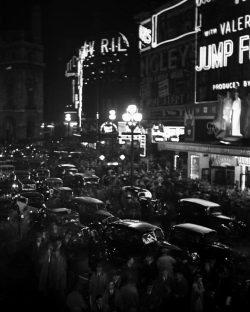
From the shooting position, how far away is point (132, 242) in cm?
1496

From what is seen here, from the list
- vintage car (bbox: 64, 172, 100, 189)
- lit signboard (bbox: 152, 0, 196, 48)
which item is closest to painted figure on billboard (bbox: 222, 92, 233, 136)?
vintage car (bbox: 64, 172, 100, 189)

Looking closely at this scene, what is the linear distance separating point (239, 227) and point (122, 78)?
47.5 metres

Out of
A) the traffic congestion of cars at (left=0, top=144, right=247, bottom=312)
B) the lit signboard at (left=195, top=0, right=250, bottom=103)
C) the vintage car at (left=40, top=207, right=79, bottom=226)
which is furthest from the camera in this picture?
the lit signboard at (left=195, top=0, right=250, bottom=103)

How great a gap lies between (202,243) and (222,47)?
21.6m

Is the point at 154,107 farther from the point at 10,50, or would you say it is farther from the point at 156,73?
the point at 10,50

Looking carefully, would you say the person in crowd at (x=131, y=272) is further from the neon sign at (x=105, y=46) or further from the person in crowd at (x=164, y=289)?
the neon sign at (x=105, y=46)

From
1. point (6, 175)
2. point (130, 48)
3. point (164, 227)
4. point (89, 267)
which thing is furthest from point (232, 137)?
point (130, 48)

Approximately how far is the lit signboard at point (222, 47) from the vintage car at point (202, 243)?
58.3 ft

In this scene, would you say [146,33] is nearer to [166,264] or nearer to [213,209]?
[213,209]

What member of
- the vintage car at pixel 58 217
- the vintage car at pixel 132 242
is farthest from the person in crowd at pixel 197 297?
the vintage car at pixel 58 217

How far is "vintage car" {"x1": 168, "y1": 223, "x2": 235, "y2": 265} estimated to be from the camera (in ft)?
47.9

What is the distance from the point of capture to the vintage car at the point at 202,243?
47.9ft

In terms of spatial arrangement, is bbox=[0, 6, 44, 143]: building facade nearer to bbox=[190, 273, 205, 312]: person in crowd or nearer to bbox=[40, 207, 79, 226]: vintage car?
bbox=[40, 207, 79, 226]: vintage car

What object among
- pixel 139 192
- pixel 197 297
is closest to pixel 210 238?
pixel 197 297
